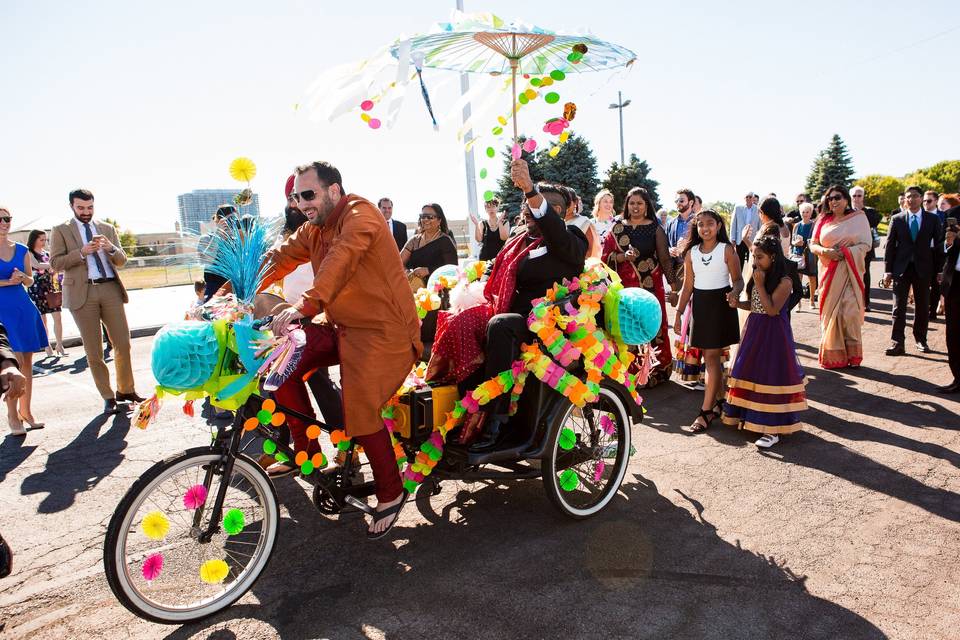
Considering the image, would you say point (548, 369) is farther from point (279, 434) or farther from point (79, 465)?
point (79, 465)

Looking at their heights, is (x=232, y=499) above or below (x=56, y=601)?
above

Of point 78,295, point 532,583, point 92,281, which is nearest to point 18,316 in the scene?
point 78,295

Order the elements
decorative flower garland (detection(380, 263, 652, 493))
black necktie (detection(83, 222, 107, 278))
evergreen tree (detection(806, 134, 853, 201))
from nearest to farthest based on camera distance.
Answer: decorative flower garland (detection(380, 263, 652, 493)) → black necktie (detection(83, 222, 107, 278)) → evergreen tree (detection(806, 134, 853, 201))

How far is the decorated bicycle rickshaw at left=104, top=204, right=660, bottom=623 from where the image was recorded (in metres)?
2.94

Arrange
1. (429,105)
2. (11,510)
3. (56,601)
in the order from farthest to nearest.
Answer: (11,510) < (429,105) < (56,601)

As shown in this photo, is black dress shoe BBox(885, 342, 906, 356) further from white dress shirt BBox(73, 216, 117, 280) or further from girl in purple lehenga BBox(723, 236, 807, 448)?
white dress shirt BBox(73, 216, 117, 280)

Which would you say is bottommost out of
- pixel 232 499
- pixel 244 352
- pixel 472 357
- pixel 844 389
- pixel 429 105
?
pixel 844 389

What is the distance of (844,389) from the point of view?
6.62 m

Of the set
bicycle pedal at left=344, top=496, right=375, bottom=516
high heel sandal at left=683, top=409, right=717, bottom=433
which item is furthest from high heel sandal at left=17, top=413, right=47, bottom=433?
high heel sandal at left=683, top=409, right=717, bottom=433

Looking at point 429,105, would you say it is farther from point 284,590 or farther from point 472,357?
point 284,590

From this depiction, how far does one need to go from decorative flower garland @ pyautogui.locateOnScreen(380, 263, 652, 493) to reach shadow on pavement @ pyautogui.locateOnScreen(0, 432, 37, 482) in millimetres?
3493

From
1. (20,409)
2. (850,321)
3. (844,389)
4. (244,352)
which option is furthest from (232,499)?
(850,321)

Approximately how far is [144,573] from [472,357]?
1.97m

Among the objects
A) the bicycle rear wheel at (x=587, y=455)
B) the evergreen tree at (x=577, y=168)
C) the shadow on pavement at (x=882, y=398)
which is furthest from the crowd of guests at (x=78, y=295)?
the evergreen tree at (x=577, y=168)
